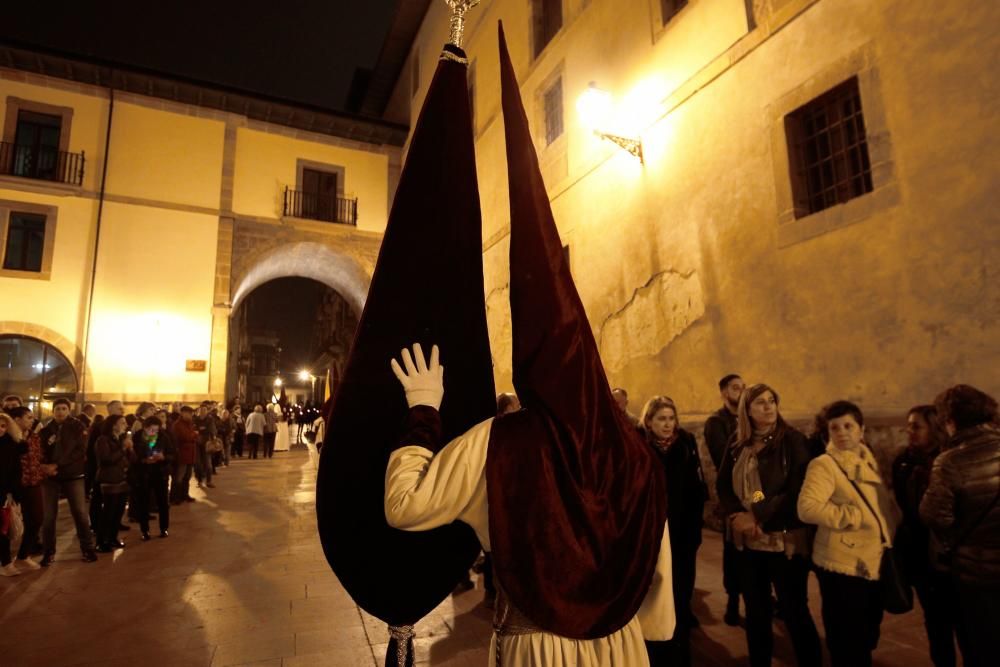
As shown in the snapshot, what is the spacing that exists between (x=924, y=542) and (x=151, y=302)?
1712 centimetres

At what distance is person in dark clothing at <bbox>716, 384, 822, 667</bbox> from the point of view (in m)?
2.95

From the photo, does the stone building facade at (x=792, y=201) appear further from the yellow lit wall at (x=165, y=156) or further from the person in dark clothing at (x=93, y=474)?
the yellow lit wall at (x=165, y=156)

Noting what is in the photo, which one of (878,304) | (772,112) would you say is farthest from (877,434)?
(772,112)

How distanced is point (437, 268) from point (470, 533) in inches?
35.7

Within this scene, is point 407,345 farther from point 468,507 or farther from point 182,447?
point 182,447

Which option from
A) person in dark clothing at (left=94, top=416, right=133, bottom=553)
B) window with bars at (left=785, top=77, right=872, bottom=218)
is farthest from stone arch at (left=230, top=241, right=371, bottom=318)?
window with bars at (left=785, top=77, right=872, bottom=218)

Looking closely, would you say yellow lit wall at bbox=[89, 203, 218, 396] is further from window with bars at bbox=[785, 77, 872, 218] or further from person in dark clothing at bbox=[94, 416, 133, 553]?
window with bars at bbox=[785, 77, 872, 218]

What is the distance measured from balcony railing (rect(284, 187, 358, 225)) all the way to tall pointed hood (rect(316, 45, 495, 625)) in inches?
675

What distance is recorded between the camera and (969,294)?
421cm

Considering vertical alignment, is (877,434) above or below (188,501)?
above

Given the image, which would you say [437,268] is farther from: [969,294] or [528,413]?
[969,294]

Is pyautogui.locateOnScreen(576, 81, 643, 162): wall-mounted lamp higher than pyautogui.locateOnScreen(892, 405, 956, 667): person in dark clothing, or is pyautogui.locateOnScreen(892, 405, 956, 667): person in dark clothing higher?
pyautogui.locateOnScreen(576, 81, 643, 162): wall-mounted lamp

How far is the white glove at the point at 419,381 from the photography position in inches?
64.9

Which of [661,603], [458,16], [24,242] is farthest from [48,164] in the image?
[661,603]
